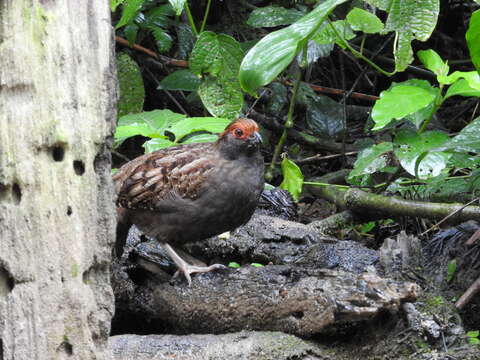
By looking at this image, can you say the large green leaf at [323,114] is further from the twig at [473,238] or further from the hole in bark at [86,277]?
the hole in bark at [86,277]

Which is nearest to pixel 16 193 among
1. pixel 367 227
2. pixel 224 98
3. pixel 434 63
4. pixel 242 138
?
pixel 242 138

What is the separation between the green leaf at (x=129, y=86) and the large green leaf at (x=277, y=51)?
286 centimetres

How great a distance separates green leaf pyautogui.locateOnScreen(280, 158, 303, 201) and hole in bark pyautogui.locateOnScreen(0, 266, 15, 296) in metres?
3.25

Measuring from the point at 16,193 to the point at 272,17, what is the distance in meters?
3.75

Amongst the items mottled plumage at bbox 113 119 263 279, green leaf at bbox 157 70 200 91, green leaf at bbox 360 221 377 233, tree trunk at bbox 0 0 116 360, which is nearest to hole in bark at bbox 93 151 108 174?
tree trunk at bbox 0 0 116 360

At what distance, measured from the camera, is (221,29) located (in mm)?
6656

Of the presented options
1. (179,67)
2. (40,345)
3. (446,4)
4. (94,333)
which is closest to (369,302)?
(94,333)

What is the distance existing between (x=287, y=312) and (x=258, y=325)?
0.60 ft

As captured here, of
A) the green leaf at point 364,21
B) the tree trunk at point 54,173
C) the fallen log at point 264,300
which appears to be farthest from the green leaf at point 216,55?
the tree trunk at point 54,173

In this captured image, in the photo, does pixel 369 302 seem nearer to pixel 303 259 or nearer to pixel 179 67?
pixel 303 259

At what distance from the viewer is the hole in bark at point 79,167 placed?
7.61 ft

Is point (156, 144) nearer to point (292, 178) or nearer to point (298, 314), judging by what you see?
point (292, 178)

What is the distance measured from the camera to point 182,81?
5.93 m

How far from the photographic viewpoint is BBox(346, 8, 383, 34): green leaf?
4227mm
